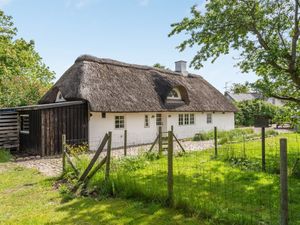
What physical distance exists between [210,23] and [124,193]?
773 cm

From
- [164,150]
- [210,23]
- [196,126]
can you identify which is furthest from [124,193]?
[196,126]

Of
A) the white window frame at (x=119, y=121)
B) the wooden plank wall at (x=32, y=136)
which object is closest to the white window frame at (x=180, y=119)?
the white window frame at (x=119, y=121)

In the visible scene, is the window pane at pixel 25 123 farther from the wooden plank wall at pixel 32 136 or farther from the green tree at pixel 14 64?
the green tree at pixel 14 64

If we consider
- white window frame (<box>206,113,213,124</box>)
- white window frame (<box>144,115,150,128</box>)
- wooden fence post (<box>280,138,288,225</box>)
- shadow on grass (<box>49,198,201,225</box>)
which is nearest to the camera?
wooden fence post (<box>280,138,288,225</box>)

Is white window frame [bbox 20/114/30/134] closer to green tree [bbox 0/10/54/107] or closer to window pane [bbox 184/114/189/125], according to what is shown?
green tree [bbox 0/10/54/107]

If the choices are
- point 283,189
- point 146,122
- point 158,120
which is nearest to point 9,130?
point 146,122

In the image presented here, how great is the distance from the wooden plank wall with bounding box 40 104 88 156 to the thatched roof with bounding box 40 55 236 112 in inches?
34.7

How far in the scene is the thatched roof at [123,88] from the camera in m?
15.8

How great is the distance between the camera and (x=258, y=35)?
10.4m

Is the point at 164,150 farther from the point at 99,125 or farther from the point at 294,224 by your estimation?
the point at 294,224

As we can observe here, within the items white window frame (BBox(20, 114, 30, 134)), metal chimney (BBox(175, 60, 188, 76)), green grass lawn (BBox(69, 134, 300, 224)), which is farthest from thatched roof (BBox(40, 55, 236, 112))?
green grass lawn (BBox(69, 134, 300, 224))

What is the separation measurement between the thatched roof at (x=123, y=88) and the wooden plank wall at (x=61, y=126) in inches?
34.7

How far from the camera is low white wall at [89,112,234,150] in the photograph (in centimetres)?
1562

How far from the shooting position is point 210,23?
10969mm
